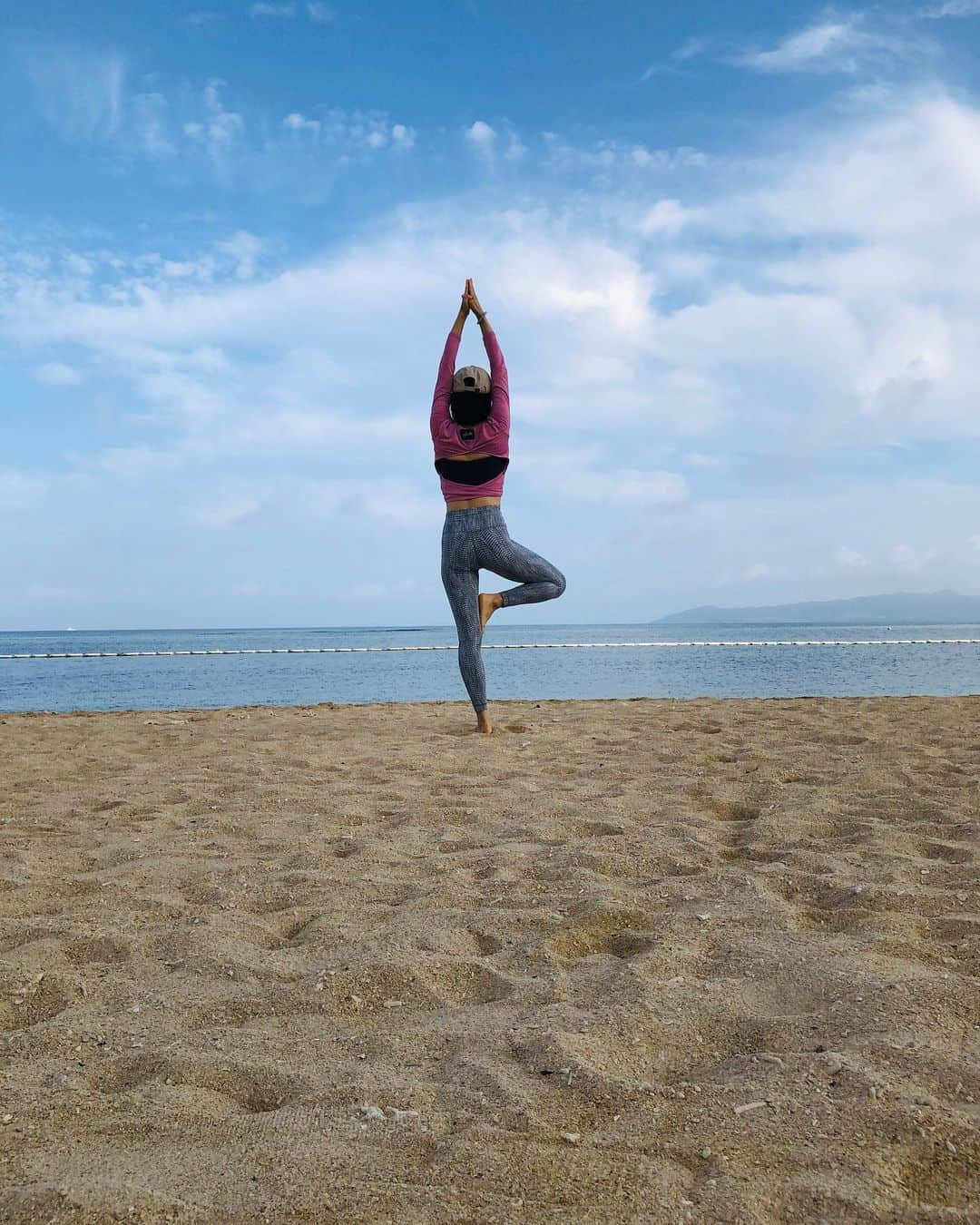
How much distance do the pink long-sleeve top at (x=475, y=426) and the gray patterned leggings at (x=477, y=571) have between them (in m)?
0.17

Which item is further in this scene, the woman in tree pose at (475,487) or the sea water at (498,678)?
the sea water at (498,678)

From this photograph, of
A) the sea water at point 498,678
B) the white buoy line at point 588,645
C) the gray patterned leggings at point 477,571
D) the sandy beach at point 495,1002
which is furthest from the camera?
the white buoy line at point 588,645

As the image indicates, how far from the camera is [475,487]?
266 inches

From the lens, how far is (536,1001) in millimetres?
2229

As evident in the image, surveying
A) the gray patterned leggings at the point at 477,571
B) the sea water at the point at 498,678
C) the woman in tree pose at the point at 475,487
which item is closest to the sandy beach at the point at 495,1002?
the gray patterned leggings at the point at 477,571

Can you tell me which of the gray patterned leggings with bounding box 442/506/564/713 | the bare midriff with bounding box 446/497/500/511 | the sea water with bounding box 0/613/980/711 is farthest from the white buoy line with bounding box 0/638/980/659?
the bare midriff with bounding box 446/497/500/511

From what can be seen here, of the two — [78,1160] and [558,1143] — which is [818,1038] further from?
[78,1160]

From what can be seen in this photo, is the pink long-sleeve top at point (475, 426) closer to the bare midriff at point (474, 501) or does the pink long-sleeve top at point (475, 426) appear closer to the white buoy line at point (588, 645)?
the bare midriff at point (474, 501)

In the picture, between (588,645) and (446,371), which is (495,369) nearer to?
(446,371)

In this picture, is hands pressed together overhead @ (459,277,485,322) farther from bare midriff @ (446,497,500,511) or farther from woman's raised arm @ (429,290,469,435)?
bare midriff @ (446,497,500,511)

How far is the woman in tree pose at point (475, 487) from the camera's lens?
668cm

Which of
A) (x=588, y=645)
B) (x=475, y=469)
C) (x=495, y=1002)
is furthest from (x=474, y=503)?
(x=588, y=645)

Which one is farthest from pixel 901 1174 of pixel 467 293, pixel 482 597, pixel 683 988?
pixel 467 293

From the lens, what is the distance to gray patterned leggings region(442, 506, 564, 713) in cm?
675
